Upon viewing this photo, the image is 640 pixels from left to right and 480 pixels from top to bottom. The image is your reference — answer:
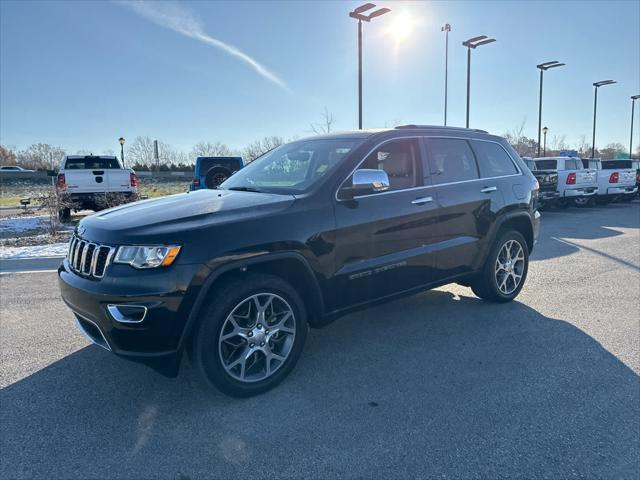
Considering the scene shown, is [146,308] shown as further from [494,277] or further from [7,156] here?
[7,156]

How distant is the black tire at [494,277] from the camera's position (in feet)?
16.1

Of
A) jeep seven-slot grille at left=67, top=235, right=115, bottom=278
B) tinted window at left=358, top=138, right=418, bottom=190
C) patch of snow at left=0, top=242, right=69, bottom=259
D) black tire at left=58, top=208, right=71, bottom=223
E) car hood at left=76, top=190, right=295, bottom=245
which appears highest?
tinted window at left=358, top=138, right=418, bottom=190

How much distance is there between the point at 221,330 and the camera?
302 centimetres

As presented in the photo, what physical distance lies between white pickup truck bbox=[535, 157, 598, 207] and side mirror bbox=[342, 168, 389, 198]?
562 inches

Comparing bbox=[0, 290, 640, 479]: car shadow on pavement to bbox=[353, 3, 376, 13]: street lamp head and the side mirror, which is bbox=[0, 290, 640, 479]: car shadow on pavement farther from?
bbox=[353, 3, 376, 13]: street lamp head

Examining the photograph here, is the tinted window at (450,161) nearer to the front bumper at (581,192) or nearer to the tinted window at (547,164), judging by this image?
the front bumper at (581,192)

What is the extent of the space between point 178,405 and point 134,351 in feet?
1.71

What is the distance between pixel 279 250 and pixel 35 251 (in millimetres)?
6885

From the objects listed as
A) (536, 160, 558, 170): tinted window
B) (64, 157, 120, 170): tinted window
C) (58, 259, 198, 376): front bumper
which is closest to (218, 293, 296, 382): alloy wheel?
(58, 259, 198, 376): front bumper

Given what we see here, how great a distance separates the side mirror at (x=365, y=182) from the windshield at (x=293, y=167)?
0.87ft

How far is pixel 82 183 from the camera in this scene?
11469 mm

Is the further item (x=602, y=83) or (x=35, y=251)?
(x=602, y=83)

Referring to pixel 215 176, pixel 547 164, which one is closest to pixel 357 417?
pixel 215 176

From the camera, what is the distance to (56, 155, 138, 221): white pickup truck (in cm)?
1126
